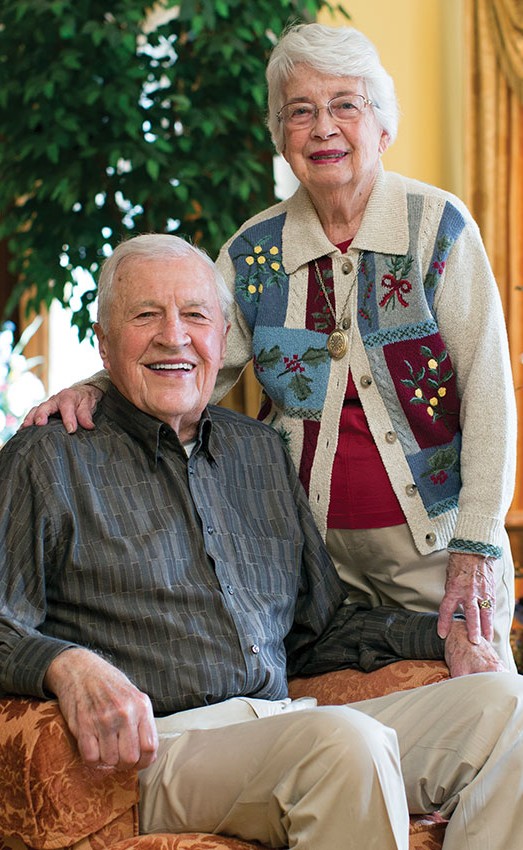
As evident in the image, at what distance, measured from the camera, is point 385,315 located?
234cm

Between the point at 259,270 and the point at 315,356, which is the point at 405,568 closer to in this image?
the point at 315,356

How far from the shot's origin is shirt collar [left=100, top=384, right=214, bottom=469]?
2123mm

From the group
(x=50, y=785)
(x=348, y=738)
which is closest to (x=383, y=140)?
(x=348, y=738)

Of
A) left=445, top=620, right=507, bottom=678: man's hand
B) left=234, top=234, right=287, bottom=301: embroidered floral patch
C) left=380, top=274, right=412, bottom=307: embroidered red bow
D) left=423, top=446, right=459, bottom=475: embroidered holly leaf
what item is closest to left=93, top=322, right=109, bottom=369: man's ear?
left=234, top=234, right=287, bottom=301: embroidered floral patch

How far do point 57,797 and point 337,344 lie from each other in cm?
106

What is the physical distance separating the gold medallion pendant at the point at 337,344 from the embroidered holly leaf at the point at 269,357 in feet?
0.36

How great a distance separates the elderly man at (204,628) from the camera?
5.54 feet

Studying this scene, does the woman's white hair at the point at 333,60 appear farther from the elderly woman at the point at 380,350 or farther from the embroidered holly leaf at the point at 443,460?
the embroidered holly leaf at the point at 443,460

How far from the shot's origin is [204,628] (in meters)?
2.01

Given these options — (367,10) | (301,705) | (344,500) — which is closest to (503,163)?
(367,10)

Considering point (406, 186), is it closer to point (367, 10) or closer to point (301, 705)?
point (301, 705)

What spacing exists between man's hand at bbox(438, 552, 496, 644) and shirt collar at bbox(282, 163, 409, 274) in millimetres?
619

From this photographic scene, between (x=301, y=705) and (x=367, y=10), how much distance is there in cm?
281

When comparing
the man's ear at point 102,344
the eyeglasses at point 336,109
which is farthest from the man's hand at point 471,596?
the eyeglasses at point 336,109
